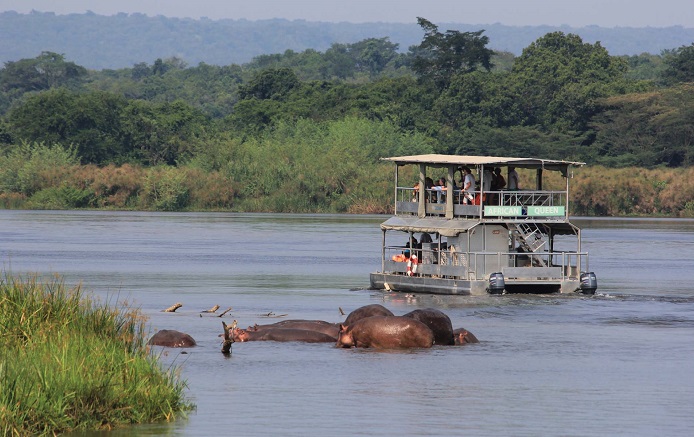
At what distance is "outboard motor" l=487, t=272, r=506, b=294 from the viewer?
125 feet

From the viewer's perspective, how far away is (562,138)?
4107 inches

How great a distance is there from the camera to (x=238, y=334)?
91.1 ft

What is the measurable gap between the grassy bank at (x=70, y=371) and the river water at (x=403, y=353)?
0.44m

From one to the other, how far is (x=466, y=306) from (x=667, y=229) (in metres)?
53.3

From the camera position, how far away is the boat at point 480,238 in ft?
127

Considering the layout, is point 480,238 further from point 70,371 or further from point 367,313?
point 70,371

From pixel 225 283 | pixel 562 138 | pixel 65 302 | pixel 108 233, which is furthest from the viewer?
pixel 562 138

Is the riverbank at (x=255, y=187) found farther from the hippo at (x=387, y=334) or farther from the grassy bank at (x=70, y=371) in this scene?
the grassy bank at (x=70, y=371)

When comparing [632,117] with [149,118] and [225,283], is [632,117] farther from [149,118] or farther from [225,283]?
[225,283]

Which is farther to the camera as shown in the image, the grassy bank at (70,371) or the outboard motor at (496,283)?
the outboard motor at (496,283)

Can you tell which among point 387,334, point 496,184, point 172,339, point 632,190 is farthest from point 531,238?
point 632,190

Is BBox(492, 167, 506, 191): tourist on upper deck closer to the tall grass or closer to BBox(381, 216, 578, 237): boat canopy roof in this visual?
BBox(381, 216, 578, 237): boat canopy roof

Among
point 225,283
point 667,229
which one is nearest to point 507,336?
point 225,283

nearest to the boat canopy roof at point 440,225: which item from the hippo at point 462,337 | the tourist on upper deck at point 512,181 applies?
the tourist on upper deck at point 512,181
